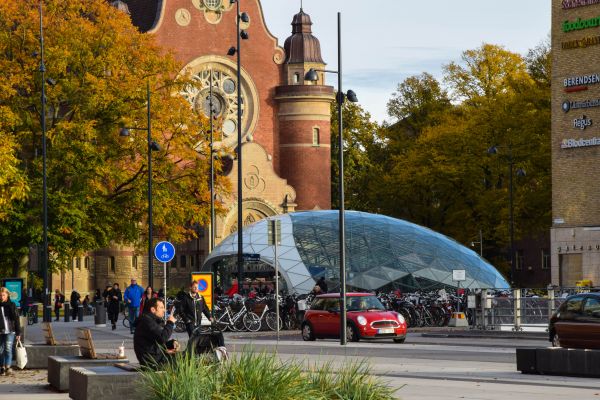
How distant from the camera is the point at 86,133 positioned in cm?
5369

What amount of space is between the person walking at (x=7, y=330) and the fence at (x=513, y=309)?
18.3 meters

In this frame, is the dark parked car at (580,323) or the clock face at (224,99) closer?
the dark parked car at (580,323)

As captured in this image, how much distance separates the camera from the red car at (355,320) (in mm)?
36406

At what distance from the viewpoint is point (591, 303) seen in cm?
2620

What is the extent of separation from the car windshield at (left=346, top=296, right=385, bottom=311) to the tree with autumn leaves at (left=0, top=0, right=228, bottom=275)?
59.8 ft

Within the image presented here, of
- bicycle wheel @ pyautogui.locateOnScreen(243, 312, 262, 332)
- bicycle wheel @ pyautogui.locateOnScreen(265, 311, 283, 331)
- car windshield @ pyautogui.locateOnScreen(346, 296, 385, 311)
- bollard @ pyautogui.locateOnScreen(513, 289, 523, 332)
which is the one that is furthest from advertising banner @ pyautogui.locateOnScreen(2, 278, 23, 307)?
bollard @ pyautogui.locateOnScreen(513, 289, 523, 332)

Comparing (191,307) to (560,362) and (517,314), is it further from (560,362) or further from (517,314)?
(517,314)

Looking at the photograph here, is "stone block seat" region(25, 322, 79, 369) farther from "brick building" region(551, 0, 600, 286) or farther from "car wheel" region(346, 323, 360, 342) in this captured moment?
"brick building" region(551, 0, 600, 286)

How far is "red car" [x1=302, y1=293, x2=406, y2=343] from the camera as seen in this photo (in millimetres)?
36406

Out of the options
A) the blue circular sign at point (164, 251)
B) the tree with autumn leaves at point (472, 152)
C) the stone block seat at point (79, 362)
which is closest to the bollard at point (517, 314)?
the blue circular sign at point (164, 251)

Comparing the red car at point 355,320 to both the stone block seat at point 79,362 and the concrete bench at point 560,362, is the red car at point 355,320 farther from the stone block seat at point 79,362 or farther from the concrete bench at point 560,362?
the stone block seat at point 79,362

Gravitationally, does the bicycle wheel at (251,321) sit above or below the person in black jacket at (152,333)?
below

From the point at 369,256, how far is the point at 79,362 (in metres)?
36.2

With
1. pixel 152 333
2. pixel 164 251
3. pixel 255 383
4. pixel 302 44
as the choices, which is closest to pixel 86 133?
pixel 164 251
